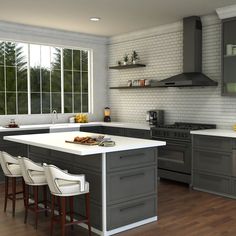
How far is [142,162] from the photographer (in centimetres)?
391

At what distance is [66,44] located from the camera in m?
7.47

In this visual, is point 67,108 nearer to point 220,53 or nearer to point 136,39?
point 136,39

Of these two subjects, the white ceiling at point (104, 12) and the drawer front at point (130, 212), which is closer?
the drawer front at point (130, 212)

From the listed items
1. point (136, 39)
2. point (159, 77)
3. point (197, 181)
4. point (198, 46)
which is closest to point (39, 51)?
point (136, 39)

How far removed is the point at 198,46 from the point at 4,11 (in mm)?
3290

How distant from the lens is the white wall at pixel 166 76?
5926 mm

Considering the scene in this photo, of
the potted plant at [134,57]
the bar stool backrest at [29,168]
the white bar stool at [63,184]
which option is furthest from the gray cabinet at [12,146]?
the white bar stool at [63,184]

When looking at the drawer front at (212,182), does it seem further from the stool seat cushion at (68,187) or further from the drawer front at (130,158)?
→ the stool seat cushion at (68,187)

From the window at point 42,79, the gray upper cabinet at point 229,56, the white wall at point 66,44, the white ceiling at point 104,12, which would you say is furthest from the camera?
the window at point 42,79

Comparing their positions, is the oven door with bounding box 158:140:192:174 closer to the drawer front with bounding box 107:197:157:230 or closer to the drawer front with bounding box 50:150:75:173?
the drawer front with bounding box 107:197:157:230

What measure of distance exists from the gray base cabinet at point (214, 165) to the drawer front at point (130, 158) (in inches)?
61.6

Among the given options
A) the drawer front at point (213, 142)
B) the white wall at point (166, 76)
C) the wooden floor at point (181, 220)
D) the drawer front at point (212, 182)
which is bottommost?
the wooden floor at point (181, 220)

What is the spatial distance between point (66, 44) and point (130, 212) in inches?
183

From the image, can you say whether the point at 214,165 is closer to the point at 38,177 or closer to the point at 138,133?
the point at 138,133
